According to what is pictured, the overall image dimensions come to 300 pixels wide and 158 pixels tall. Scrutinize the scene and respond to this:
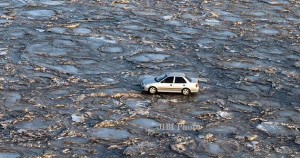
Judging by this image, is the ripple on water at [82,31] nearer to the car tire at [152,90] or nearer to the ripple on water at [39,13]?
the ripple on water at [39,13]

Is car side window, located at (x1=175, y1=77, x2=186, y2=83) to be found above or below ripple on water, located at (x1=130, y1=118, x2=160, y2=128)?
above

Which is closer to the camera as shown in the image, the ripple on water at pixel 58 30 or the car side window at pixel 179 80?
the car side window at pixel 179 80

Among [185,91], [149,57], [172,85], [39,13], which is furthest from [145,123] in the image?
[39,13]

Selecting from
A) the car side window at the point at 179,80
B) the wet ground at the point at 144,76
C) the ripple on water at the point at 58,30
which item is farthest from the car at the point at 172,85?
the ripple on water at the point at 58,30

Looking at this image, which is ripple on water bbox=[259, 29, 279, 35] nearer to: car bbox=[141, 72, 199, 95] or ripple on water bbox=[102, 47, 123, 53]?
ripple on water bbox=[102, 47, 123, 53]

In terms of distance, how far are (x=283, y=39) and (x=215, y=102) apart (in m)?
5.84

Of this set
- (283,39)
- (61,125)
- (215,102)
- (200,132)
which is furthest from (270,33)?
(61,125)

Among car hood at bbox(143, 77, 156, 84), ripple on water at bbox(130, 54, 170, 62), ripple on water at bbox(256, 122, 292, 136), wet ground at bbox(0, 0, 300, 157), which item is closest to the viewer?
wet ground at bbox(0, 0, 300, 157)

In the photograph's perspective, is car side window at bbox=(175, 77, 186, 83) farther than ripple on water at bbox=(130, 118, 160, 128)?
Yes

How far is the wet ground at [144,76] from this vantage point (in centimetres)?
1048

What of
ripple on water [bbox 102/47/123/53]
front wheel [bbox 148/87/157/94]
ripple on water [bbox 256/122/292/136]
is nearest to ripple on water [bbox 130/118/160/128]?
front wheel [bbox 148/87/157/94]

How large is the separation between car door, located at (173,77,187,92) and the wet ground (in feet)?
0.67

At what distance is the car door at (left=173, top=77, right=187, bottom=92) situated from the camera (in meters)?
12.5

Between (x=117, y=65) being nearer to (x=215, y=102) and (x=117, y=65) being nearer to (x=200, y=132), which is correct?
(x=215, y=102)
